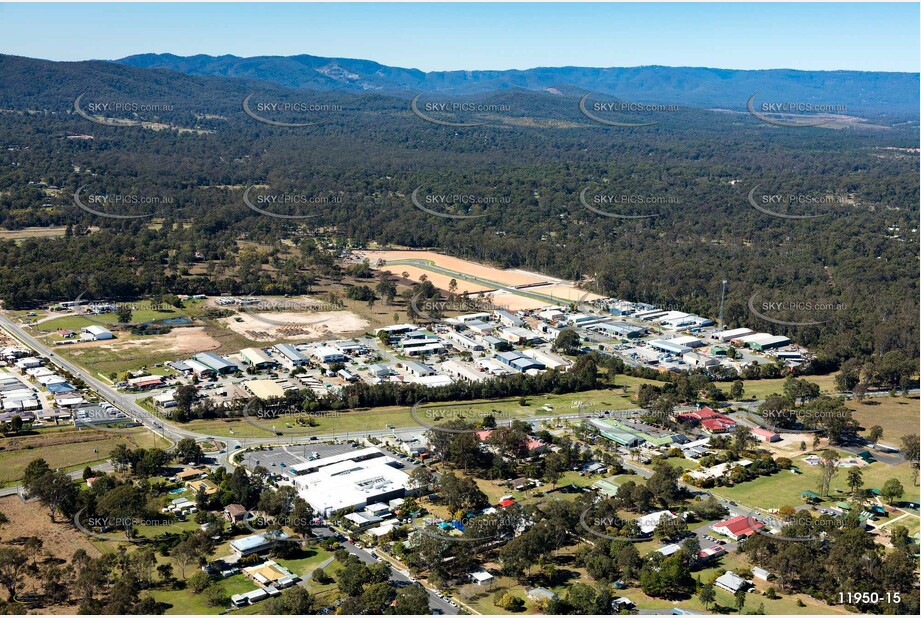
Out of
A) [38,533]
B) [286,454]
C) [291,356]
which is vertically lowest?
[38,533]

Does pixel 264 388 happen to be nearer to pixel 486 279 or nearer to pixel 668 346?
pixel 668 346

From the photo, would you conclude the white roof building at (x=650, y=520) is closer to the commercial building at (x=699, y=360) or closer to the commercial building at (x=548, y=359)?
the commercial building at (x=548, y=359)

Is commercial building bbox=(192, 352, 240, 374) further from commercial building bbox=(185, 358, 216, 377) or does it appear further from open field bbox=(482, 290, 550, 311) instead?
open field bbox=(482, 290, 550, 311)

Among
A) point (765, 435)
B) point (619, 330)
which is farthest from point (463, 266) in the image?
point (765, 435)

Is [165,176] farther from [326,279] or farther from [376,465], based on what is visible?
[376,465]

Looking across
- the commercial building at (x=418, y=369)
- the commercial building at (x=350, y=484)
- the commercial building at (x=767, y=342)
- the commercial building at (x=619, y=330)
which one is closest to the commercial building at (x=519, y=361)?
the commercial building at (x=418, y=369)

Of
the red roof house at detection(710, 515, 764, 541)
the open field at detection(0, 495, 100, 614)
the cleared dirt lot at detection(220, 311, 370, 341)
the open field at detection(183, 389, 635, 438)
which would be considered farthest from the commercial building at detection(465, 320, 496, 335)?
the open field at detection(0, 495, 100, 614)
